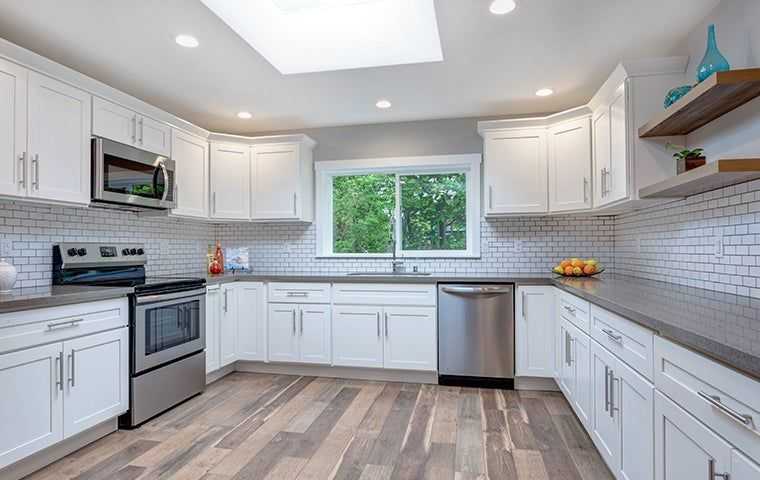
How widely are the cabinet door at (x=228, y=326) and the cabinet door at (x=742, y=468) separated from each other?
11.1ft

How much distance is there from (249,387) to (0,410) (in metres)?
1.76

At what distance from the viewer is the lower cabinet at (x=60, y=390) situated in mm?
2018

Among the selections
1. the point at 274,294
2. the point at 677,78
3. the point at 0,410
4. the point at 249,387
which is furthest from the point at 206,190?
the point at 677,78

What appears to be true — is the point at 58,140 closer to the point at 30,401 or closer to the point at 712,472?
the point at 30,401

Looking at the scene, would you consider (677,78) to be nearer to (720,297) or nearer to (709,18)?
(709,18)

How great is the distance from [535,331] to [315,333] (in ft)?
5.99

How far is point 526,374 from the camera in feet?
11.2

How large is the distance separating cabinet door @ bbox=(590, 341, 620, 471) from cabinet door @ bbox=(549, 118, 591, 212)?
1.58 metres

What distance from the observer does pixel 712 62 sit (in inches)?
80.1

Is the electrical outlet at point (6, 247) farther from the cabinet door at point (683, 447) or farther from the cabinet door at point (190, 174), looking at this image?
the cabinet door at point (683, 447)

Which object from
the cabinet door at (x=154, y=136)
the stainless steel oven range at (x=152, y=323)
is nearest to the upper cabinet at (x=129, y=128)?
the cabinet door at (x=154, y=136)

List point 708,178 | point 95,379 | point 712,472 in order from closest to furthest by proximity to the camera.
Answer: point 712,472 < point 708,178 < point 95,379

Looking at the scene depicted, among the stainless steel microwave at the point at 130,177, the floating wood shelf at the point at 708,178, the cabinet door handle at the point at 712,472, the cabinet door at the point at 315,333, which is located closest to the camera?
the cabinet door handle at the point at 712,472

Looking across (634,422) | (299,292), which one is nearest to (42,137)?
(299,292)
